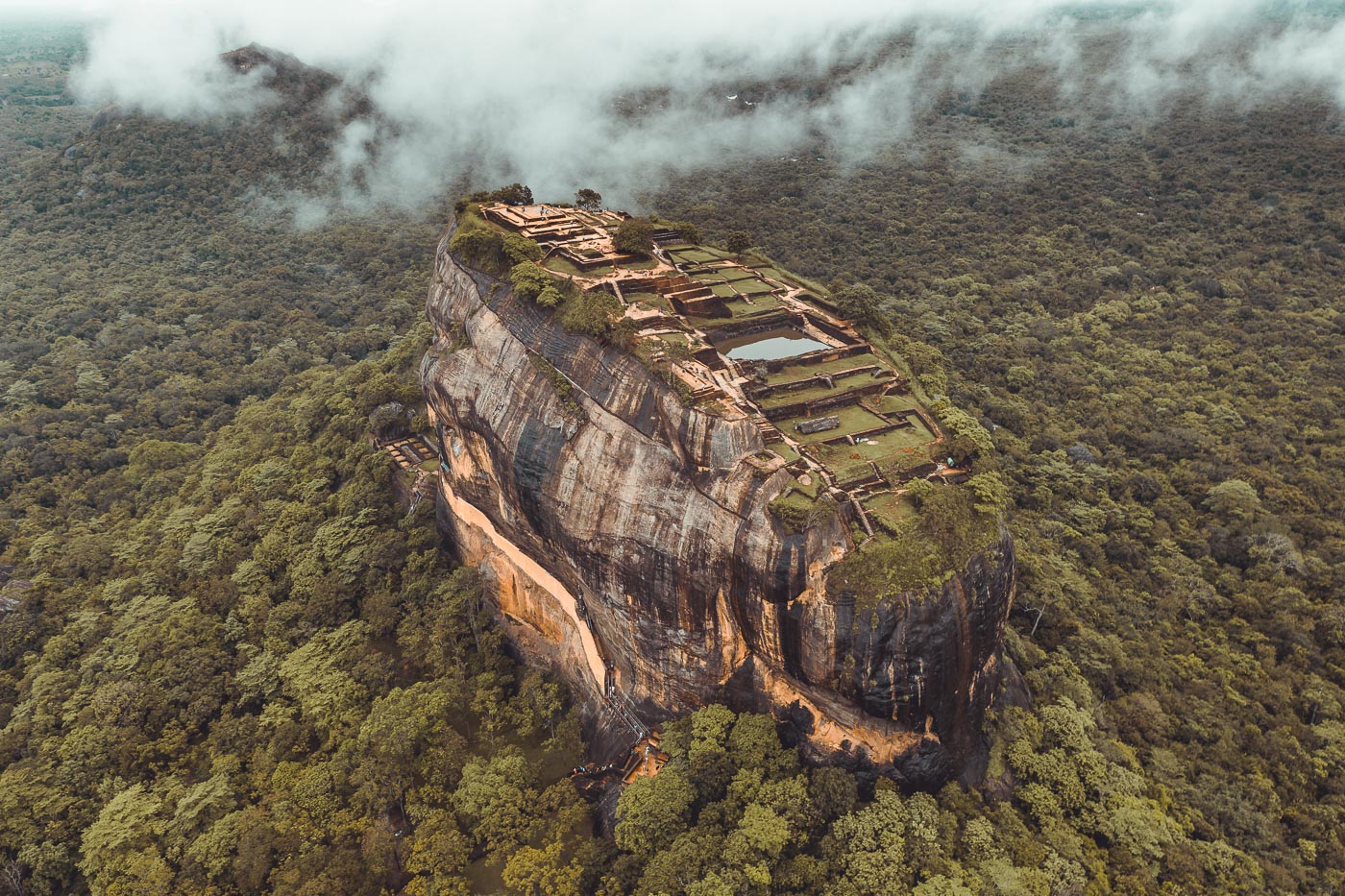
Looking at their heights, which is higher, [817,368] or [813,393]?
[817,368]

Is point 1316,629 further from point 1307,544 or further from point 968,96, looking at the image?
point 968,96

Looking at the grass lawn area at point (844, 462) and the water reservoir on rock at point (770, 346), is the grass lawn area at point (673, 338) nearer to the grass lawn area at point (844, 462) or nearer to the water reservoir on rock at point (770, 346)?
the water reservoir on rock at point (770, 346)

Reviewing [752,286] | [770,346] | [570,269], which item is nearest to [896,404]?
[770,346]

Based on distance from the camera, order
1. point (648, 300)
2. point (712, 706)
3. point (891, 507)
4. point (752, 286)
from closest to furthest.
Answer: point (891, 507) < point (712, 706) < point (648, 300) < point (752, 286)

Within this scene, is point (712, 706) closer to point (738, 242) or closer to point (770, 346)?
point (770, 346)

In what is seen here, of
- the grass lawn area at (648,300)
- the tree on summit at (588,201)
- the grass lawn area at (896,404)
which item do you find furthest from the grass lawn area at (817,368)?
the tree on summit at (588,201)

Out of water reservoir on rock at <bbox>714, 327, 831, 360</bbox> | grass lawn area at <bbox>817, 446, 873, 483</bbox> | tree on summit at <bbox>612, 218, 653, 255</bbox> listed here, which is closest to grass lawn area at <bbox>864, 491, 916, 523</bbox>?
grass lawn area at <bbox>817, 446, 873, 483</bbox>
